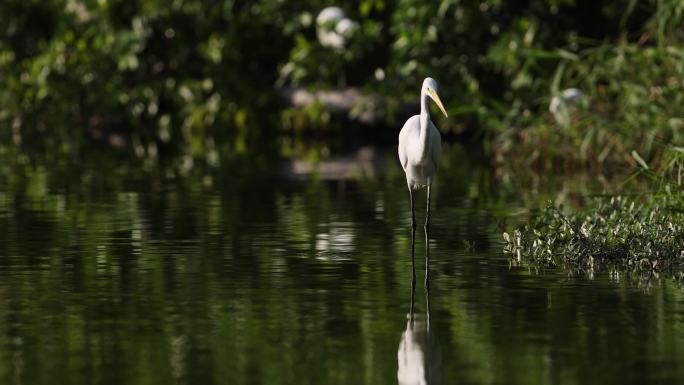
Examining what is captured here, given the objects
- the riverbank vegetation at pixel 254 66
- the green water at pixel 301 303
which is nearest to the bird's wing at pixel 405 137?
the green water at pixel 301 303

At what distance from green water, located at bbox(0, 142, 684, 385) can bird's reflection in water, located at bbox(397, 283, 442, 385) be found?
0.01 meters

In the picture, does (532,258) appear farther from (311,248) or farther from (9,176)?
(9,176)

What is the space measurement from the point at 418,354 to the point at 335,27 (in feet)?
66.9

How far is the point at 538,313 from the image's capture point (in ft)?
28.9

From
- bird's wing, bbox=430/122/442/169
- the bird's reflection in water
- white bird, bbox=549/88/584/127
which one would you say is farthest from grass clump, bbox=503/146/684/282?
white bird, bbox=549/88/584/127

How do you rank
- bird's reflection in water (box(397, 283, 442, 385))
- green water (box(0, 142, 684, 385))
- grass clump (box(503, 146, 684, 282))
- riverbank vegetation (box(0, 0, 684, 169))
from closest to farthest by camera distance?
1. bird's reflection in water (box(397, 283, 442, 385))
2. green water (box(0, 142, 684, 385))
3. grass clump (box(503, 146, 684, 282))
4. riverbank vegetation (box(0, 0, 684, 169))

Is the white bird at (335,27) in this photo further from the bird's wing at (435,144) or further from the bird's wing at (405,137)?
the bird's wing at (435,144)

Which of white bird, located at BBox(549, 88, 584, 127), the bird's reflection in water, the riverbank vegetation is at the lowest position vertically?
the bird's reflection in water

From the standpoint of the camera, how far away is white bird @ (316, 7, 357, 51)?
27594 mm

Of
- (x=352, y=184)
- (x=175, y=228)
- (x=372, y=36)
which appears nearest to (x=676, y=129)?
(x=352, y=184)

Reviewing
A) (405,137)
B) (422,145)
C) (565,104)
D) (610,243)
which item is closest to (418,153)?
(422,145)

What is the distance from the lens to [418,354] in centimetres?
754

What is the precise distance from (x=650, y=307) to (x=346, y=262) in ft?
8.81

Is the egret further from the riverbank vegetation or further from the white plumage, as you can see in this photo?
the riverbank vegetation
